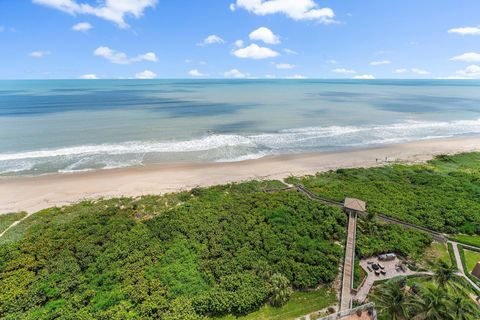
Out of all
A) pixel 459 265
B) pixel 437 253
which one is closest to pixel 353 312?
pixel 459 265

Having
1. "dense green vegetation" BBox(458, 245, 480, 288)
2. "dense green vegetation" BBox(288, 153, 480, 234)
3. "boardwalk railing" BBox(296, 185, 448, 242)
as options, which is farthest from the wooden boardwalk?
"dense green vegetation" BBox(458, 245, 480, 288)

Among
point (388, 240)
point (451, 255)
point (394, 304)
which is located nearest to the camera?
point (394, 304)

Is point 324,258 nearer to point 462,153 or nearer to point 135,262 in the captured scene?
point 135,262

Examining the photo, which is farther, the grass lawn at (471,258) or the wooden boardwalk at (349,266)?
the grass lawn at (471,258)

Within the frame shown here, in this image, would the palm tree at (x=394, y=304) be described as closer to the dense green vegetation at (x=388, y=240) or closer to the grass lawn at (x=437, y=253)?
the dense green vegetation at (x=388, y=240)

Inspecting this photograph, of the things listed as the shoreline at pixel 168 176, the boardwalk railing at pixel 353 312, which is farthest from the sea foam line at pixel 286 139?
the boardwalk railing at pixel 353 312

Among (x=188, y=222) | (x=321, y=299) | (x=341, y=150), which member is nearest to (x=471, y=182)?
(x=341, y=150)

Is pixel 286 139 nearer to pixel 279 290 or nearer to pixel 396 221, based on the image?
pixel 396 221
